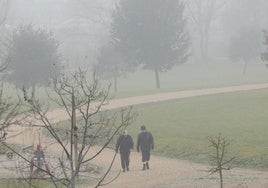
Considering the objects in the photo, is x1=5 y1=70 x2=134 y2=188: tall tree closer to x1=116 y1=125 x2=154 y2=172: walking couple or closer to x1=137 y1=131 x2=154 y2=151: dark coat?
x1=116 y1=125 x2=154 y2=172: walking couple

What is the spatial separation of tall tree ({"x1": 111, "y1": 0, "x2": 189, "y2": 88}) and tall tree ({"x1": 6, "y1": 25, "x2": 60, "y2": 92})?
8835 millimetres

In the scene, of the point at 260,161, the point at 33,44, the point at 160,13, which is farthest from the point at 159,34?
the point at 260,161

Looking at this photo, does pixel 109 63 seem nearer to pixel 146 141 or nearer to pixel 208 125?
pixel 208 125

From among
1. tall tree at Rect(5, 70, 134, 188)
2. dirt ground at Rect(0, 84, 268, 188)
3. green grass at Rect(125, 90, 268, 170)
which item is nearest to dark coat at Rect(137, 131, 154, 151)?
dirt ground at Rect(0, 84, 268, 188)

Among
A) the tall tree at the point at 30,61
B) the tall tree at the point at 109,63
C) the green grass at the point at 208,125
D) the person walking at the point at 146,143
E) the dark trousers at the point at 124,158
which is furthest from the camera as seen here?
the tall tree at the point at 109,63

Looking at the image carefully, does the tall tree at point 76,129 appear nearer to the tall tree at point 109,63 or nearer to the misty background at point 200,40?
the tall tree at point 109,63

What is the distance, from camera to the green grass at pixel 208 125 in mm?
24014

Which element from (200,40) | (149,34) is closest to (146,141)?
(149,34)

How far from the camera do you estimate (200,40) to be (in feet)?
Result: 331

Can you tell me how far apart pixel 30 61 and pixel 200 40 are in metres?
57.5

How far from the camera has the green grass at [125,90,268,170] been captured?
Result: 2401cm

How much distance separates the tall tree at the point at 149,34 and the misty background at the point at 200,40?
397 cm

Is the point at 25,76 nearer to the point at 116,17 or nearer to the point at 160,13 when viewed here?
the point at 116,17

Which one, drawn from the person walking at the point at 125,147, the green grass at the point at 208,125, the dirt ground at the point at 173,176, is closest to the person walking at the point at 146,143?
the dirt ground at the point at 173,176
